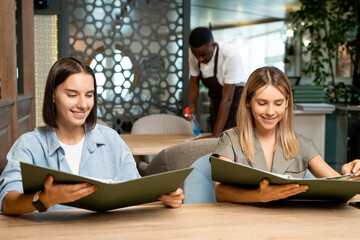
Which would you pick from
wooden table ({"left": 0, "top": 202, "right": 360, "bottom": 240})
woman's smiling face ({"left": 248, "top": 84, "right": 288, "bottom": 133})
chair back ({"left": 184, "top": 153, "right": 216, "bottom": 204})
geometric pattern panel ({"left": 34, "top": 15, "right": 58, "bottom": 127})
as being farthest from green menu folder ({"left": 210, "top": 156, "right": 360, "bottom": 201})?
geometric pattern panel ({"left": 34, "top": 15, "right": 58, "bottom": 127})

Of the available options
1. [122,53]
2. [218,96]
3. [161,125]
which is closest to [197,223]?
[218,96]

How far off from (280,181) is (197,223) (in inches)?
10.6

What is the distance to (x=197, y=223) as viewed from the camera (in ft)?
3.90

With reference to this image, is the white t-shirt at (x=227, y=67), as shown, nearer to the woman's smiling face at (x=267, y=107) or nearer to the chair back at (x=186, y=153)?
the chair back at (x=186, y=153)

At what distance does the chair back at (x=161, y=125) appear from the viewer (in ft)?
12.1

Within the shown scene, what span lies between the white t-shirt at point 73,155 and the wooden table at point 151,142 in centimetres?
109

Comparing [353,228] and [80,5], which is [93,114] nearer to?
[353,228]

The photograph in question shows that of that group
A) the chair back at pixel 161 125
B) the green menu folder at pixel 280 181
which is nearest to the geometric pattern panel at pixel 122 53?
the chair back at pixel 161 125

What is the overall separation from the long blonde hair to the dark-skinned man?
1254 millimetres

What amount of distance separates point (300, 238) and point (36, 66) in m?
3.90

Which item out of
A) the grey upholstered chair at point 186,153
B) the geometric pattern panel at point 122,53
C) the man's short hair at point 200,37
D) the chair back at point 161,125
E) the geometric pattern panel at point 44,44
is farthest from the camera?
the geometric pattern panel at point 122,53

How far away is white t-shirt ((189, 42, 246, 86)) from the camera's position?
10.6 ft

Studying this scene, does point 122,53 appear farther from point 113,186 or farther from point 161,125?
point 113,186

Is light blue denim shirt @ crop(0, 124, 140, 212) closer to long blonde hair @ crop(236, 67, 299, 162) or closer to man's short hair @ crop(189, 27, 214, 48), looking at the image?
long blonde hair @ crop(236, 67, 299, 162)
